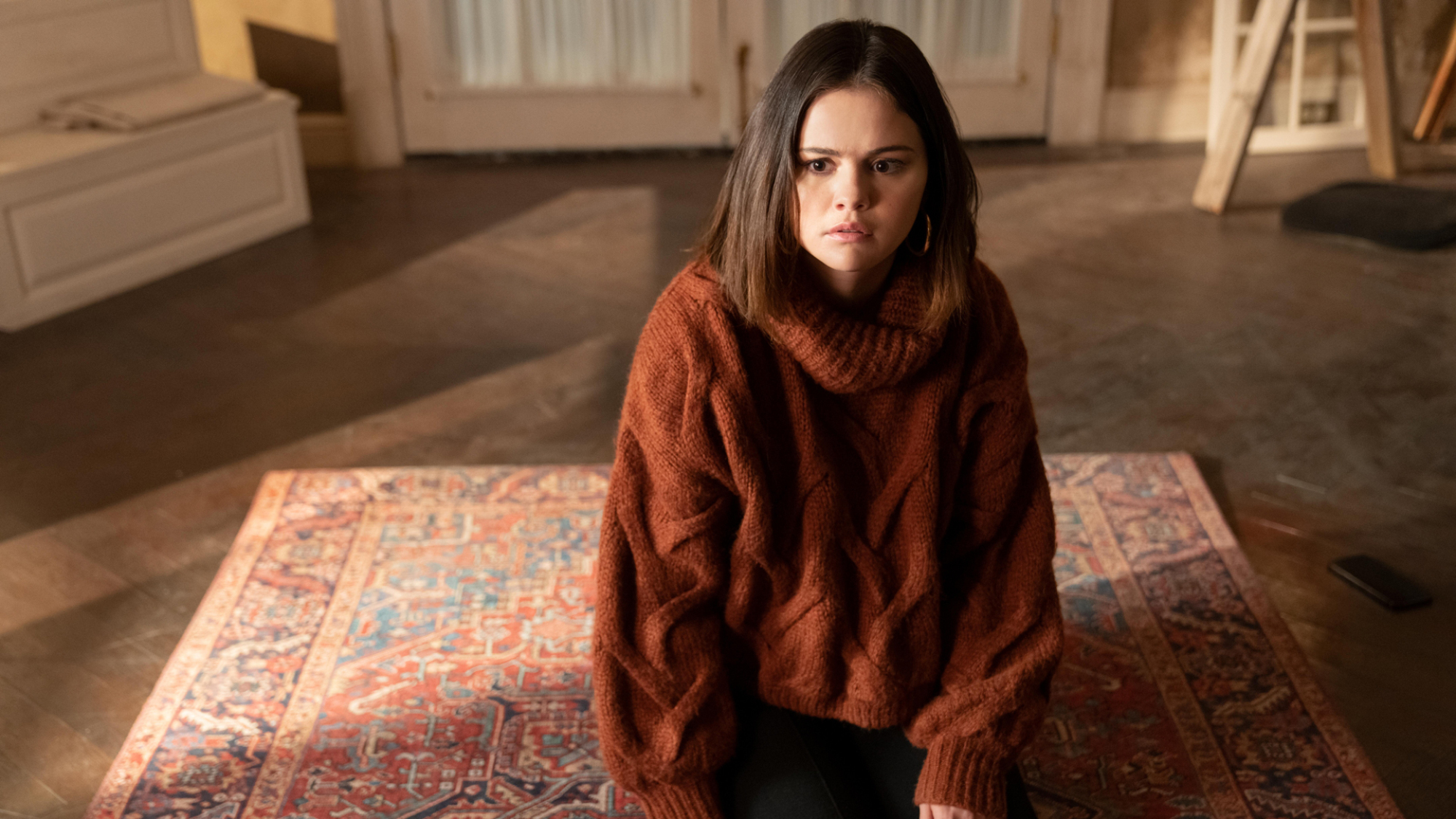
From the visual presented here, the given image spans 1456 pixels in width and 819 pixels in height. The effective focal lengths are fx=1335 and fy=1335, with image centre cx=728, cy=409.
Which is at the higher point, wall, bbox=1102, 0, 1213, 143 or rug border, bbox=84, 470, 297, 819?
wall, bbox=1102, 0, 1213, 143

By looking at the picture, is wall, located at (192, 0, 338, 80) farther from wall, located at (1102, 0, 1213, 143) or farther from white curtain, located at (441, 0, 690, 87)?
wall, located at (1102, 0, 1213, 143)

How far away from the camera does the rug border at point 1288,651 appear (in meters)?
1.92

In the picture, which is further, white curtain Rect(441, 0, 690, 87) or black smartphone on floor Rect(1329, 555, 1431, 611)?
white curtain Rect(441, 0, 690, 87)

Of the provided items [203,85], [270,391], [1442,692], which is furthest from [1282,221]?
[203,85]

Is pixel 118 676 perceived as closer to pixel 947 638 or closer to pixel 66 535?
pixel 66 535

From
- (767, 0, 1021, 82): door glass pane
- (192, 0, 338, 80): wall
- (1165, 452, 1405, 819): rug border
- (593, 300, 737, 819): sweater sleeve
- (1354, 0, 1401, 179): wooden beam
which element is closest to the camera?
(593, 300, 737, 819): sweater sleeve

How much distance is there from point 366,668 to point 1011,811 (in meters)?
1.18

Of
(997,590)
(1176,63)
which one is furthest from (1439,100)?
(997,590)

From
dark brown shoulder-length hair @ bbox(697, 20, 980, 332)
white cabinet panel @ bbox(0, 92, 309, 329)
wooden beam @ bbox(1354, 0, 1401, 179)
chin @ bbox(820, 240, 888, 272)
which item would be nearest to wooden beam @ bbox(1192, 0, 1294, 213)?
wooden beam @ bbox(1354, 0, 1401, 179)

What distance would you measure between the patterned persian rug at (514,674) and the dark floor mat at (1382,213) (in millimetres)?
1883

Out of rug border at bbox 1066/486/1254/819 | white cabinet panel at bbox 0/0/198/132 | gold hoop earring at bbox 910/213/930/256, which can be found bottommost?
rug border at bbox 1066/486/1254/819

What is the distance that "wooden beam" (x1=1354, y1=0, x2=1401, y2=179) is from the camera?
4.48 meters

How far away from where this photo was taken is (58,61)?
4102 mm

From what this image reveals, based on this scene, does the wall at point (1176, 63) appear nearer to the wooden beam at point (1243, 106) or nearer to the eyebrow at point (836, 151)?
the wooden beam at point (1243, 106)
